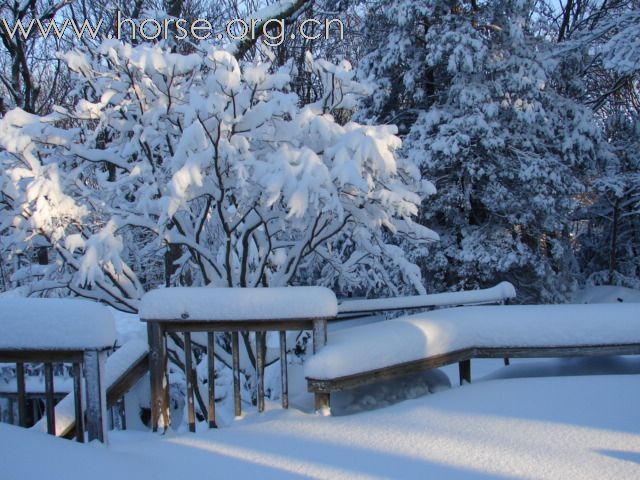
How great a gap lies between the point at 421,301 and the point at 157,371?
2897mm

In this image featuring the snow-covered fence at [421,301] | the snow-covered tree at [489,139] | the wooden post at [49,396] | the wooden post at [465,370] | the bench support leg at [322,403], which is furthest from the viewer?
the snow-covered tree at [489,139]

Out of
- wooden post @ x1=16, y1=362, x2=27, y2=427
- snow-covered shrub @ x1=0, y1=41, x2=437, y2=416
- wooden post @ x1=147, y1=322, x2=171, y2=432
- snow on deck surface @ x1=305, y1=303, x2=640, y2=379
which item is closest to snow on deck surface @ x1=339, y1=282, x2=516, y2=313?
snow-covered shrub @ x1=0, y1=41, x2=437, y2=416

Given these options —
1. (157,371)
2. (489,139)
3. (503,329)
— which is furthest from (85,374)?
(489,139)

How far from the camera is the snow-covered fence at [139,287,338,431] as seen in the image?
3203 mm

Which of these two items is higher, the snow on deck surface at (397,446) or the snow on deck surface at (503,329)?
the snow on deck surface at (503,329)

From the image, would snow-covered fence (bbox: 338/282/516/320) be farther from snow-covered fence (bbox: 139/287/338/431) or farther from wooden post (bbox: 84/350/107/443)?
wooden post (bbox: 84/350/107/443)

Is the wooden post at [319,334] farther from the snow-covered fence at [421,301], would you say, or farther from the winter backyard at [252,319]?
the snow-covered fence at [421,301]

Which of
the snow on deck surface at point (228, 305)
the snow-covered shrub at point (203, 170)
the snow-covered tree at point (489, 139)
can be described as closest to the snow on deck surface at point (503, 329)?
the snow on deck surface at point (228, 305)

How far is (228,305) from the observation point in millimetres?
3205

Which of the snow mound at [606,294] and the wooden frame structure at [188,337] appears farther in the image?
the snow mound at [606,294]

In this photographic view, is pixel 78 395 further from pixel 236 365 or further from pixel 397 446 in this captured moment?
pixel 397 446

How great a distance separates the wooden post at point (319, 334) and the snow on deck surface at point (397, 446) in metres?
0.42

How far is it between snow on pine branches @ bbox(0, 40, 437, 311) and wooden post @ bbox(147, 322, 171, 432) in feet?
2.34

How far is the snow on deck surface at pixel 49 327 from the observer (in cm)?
262
